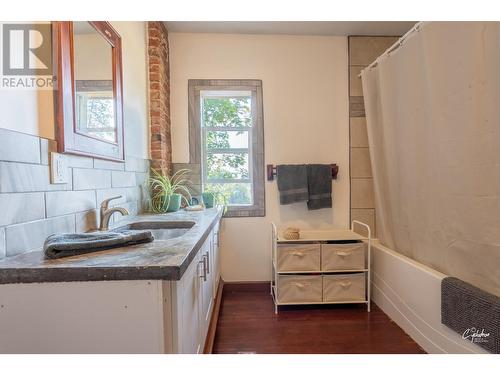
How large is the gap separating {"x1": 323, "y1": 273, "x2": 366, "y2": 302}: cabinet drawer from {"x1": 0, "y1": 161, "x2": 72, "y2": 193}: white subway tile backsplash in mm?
1871

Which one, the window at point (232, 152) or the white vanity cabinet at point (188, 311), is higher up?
the window at point (232, 152)

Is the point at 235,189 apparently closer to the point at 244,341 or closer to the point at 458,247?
the point at 244,341

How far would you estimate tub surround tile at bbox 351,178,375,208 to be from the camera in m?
2.42

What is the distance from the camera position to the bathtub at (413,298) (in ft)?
4.59

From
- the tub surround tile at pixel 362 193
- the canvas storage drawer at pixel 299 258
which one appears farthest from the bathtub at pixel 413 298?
the canvas storage drawer at pixel 299 258

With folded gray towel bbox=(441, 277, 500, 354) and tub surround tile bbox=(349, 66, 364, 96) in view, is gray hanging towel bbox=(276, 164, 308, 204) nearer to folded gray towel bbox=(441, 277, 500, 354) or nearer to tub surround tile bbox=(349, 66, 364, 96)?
tub surround tile bbox=(349, 66, 364, 96)

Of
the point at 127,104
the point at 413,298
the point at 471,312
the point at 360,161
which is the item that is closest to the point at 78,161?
the point at 127,104

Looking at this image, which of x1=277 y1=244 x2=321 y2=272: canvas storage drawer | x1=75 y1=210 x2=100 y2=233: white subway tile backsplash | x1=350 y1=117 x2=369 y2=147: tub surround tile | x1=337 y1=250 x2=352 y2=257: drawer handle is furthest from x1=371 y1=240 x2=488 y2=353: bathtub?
x1=75 y1=210 x2=100 y2=233: white subway tile backsplash

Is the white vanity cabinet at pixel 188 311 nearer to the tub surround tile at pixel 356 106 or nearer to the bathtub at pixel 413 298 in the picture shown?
the bathtub at pixel 413 298

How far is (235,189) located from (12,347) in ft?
6.23

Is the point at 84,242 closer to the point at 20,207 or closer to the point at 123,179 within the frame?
the point at 20,207

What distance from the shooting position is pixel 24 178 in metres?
0.79

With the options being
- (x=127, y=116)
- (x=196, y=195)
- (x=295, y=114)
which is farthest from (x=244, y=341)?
(x=295, y=114)
